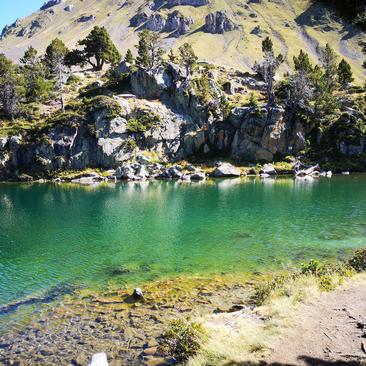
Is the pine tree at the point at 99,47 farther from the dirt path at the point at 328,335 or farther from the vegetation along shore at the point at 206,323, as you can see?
the dirt path at the point at 328,335

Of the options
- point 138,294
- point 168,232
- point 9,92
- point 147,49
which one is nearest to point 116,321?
point 138,294

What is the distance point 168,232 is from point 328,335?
2990cm

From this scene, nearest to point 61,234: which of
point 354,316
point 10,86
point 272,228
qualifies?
point 272,228

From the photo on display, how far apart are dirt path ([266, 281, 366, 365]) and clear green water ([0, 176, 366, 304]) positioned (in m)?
11.5

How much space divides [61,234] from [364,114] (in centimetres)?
9281

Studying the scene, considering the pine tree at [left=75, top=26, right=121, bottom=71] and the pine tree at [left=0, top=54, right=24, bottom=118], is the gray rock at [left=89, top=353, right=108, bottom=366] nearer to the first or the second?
the pine tree at [left=0, top=54, right=24, bottom=118]

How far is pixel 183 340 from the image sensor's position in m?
16.1

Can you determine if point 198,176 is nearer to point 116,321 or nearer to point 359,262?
point 359,262

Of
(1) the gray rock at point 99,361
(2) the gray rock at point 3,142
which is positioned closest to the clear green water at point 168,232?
(1) the gray rock at point 99,361

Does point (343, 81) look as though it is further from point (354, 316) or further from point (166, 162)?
point (354, 316)

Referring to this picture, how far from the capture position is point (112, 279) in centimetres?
2836

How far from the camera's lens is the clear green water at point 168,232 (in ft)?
100

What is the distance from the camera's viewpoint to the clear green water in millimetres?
30594

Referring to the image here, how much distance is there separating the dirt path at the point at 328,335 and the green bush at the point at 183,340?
330 centimetres
